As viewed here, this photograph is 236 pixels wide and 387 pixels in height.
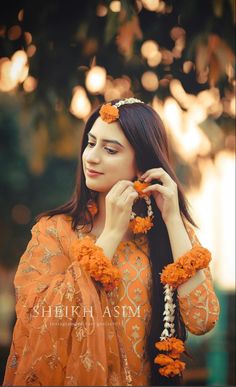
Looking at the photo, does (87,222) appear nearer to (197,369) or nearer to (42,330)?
(42,330)

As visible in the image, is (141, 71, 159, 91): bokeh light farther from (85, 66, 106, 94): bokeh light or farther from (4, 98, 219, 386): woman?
(4, 98, 219, 386): woman

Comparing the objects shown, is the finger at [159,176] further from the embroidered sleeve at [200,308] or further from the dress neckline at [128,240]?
the embroidered sleeve at [200,308]

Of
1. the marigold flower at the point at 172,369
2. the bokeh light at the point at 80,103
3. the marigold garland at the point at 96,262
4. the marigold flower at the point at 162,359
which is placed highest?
the bokeh light at the point at 80,103

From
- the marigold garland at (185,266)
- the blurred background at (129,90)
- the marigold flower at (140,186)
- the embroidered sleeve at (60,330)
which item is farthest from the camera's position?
the blurred background at (129,90)

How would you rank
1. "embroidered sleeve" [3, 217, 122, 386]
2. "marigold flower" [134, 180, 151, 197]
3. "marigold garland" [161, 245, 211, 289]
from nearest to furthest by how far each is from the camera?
"embroidered sleeve" [3, 217, 122, 386] → "marigold garland" [161, 245, 211, 289] → "marigold flower" [134, 180, 151, 197]

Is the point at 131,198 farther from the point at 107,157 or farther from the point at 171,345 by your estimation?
the point at 171,345

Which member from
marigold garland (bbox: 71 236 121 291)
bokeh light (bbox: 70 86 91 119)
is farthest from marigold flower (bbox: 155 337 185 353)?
bokeh light (bbox: 70 86 91 119)

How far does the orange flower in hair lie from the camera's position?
7.40 ft

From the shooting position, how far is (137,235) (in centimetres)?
231

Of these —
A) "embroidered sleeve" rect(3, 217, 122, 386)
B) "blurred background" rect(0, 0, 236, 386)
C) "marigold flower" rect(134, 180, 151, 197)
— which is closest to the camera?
"embroidered sleeve" rect(3, 217, 122, 386)

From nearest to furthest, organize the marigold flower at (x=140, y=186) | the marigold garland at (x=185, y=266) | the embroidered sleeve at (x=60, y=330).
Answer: the embroidered sleeve at (x=60, y=330), the marigold garland at (x=185, y=266), the marigold flower at (x=140, y=186)

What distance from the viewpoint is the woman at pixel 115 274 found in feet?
6.84

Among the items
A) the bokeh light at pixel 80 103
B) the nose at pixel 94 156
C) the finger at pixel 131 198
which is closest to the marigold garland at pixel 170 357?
the finger at pixel 131 198

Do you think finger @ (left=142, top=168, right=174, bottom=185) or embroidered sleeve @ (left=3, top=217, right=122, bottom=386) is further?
finger @ (left=142, top=168, right=174, bottom=185)
